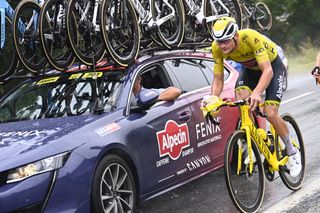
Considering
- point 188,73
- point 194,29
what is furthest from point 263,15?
point 188,73

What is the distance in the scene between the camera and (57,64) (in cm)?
636

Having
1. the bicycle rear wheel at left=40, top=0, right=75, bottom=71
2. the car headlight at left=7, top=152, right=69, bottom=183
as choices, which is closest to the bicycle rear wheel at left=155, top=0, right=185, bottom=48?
the bicycle rear wheel at left=40, top=0, right=75, bottom=71

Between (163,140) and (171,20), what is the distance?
2.75 m

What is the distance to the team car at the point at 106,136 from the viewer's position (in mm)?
4535

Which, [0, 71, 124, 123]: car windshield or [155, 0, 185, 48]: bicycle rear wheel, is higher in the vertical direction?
[155, 0, 185, 48]: bicycle rear wheel

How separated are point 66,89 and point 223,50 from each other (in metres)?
1.67

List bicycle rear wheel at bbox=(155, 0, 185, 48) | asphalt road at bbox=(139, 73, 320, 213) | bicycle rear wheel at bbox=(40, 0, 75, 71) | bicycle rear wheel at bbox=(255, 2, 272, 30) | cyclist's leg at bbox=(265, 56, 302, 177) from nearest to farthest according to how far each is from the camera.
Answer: asphalt road at bbox=(139, 73, 320, 213)
cyclist's leg at bbox=(265, 56, 302, 177)
bicycle rear wheel at bbox=(40, 0, 75, 71)
bicycle rear wheel at bbox=(155, 0, 185, 48)
bicycle rear wheel at bbox=(255, 2, 272, 30)

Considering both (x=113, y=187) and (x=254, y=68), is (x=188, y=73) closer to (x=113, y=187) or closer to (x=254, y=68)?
(x=254, y=68)

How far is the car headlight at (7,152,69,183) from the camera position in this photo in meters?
4.45

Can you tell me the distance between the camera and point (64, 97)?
19.3ft

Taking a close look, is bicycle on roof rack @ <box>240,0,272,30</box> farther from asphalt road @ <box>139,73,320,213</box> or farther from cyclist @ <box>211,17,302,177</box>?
cyclist @ <box>211,17,302,177</box>

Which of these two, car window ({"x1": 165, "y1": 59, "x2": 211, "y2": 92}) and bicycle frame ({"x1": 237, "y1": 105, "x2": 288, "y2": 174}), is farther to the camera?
car window ({"x1": 165, "y1": 59, "x2": 211, "y2": 92})

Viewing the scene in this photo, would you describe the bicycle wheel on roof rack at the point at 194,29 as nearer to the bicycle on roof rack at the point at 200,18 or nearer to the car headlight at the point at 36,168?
the bicycle on roof rack at the point at 200,18

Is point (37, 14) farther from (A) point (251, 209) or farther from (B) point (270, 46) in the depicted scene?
(A) point (251, 209)
